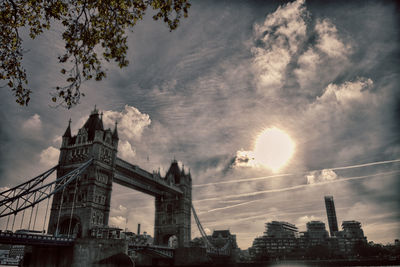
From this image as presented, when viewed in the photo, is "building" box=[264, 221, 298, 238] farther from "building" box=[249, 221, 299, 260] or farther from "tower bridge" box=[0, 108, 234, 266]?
"tower bridge" box=[0, 108, 234, 266]

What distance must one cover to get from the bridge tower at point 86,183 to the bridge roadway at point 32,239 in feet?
17.1

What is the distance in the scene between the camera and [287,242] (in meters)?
148

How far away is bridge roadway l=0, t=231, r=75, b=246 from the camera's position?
97.0 feet

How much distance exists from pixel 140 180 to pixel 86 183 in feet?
62.4

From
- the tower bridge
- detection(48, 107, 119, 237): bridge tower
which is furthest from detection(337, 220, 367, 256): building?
detection(48, 107, 119, 237): bridge tower

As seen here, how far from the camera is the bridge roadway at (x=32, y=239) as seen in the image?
29.6m

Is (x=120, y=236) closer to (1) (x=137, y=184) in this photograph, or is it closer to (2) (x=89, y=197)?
(2) (x=89, y=197)

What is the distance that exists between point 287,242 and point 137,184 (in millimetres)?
114772

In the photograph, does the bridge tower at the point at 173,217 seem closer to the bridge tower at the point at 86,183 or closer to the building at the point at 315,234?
the bridge tower at the point at 86,183

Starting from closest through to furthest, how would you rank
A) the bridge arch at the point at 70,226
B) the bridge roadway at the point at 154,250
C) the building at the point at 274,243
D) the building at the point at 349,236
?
1. the bridge arch at the point at 70,226
2. the bridge roadway at the point at 154,250
3. the building at the point at 274,243
4. the building at the point at 349,236

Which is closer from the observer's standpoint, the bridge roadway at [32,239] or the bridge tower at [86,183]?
the bridge roadway at [32,239]

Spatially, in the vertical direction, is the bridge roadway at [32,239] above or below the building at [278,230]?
below

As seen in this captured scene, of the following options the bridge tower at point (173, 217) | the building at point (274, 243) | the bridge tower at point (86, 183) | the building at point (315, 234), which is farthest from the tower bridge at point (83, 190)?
the building at point (315, 234)

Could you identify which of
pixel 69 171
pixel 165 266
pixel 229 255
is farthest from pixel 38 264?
pixel 229 255
